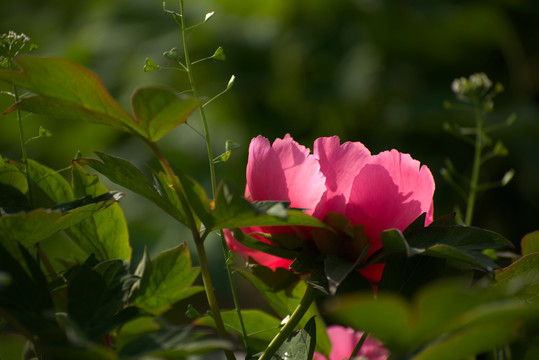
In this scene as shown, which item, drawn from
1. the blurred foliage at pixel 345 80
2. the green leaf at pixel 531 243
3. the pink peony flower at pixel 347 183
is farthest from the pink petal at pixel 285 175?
the blurred foliage at pixel 345 80

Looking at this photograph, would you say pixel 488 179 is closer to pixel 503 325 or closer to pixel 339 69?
pixel 339 69

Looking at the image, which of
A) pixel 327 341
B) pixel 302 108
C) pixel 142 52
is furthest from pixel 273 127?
pixel 327 341

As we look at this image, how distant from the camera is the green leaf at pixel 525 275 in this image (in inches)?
8.8

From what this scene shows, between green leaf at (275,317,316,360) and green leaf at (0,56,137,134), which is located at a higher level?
green leaf at (0,56,137,134)

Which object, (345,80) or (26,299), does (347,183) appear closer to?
(26,299)

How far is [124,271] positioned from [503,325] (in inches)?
5.2

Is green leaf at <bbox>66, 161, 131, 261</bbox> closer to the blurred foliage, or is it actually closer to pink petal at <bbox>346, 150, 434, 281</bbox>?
pink petal at <bbox>346, 150, 434, 281</bbox>

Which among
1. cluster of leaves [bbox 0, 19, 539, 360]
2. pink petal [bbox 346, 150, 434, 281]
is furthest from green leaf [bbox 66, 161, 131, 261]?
pink petal [bbox 346, 150, 434, 281]

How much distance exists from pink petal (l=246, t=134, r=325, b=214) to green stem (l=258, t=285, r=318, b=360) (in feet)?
0.11

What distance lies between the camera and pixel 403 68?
2020mm

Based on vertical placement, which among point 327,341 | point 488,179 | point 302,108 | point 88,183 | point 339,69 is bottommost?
point 488,179

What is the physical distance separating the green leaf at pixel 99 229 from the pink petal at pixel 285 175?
0.06 m

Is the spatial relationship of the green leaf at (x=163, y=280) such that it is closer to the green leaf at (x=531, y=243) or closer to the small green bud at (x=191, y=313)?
the small green bud at (x=191, y=313)

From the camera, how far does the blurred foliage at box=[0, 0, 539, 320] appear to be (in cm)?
180
